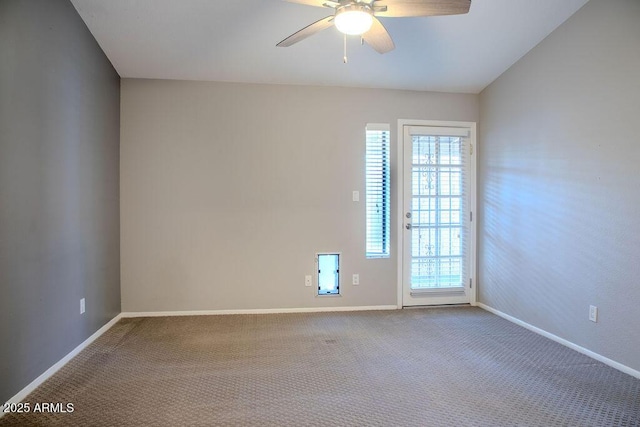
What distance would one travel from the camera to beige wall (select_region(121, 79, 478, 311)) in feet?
11.1

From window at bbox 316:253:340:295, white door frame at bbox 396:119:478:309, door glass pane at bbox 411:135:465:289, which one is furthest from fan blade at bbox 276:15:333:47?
window at bbox 316:253:340:295

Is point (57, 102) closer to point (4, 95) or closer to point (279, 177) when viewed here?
point (4, 95)

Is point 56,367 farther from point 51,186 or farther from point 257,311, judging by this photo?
point 257,311

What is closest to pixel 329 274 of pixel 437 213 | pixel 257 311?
pixel 257 311

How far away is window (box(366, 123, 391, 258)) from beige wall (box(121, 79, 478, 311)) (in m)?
0.09

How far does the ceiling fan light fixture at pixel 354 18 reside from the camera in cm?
173

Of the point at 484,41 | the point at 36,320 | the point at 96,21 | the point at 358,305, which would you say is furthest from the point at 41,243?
the point at 484,41

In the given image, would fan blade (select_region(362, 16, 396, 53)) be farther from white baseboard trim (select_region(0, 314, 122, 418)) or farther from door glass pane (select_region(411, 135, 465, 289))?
white baseboard trim (select_region(0, 314, 122, 418))

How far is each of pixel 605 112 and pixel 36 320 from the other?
4.07 metres

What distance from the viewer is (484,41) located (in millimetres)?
2943

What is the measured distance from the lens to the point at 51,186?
227cm

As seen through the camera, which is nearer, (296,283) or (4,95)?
(4,95)

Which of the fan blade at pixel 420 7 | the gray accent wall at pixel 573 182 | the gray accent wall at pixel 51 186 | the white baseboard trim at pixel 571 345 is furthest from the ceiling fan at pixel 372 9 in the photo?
the white baseboard trim at pixel 571 345

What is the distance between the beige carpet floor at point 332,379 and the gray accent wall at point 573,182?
1.10 feet
